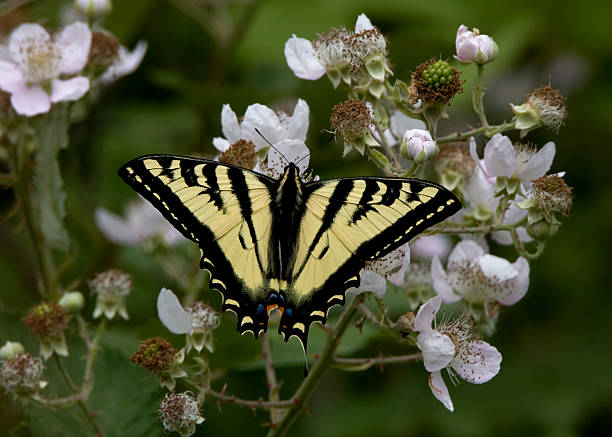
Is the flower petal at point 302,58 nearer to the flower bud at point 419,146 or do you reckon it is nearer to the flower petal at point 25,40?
the flower bud at point 419,146

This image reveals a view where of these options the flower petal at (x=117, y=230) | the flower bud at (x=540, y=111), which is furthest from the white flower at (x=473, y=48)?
the flower petal at (x=117, y=230)

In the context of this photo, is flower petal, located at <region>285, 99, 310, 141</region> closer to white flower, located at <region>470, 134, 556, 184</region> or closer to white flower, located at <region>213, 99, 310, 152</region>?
white flower, located at <region>213, 99, 310, 152</region>

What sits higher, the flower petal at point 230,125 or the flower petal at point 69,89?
the flower petal at point 230,125

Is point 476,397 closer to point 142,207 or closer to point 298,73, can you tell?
point 142,207

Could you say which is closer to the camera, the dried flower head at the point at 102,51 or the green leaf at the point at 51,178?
the green leaf at the point at 51,178

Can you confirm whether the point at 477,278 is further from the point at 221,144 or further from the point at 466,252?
the point at 221,144

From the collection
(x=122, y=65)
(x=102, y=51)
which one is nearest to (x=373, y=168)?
(x=122, y=65)

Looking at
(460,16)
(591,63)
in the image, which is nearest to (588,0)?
(591,63)
